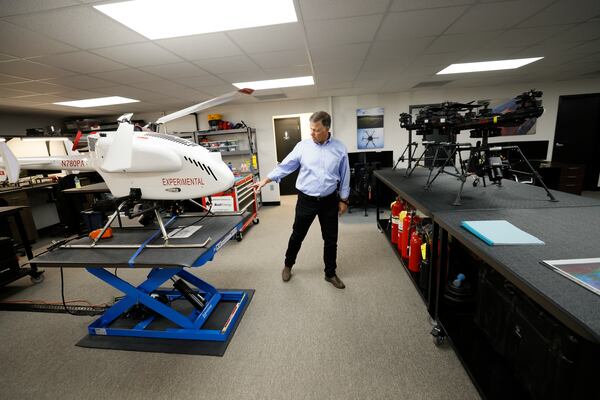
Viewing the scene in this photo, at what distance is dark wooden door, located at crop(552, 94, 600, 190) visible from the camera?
198 inches

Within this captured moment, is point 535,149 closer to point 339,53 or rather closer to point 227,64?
point 339,53

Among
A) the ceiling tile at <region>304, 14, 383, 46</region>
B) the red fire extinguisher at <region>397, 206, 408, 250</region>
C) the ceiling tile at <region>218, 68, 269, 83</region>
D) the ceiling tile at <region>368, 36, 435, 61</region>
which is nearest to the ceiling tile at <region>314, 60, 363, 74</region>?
the ceiling tile at <region>368, 36, 435, 61</region>

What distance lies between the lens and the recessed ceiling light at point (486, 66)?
352 cm

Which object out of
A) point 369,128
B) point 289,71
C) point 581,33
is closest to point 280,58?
point 289,71

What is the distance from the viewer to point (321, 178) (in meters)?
2.15

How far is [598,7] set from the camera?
6.77ft

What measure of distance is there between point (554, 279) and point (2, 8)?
3.24 meters

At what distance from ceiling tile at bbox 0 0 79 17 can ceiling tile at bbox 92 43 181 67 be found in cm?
66

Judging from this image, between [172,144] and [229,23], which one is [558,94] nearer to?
[229,23]

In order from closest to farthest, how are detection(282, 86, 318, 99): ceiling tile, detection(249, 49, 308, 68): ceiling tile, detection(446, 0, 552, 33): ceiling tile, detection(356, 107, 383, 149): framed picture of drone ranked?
detection(446, 0, 552, 33): ceiling tile, detection(249, 49, 308, 68): ceiling tile, detection(282, 86, 318, 99): ceiling tile, detection(356, 107, 383, 149): framed picture of drone

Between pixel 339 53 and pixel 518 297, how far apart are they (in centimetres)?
273

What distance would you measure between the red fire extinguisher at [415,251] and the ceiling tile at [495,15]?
1909 millimetres

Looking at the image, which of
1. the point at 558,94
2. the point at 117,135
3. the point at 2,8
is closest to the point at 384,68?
the point at 117,135

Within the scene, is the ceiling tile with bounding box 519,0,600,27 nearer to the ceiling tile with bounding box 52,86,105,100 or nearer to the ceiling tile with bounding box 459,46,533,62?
the ceiling tile with bounding box 459,46,533,62
